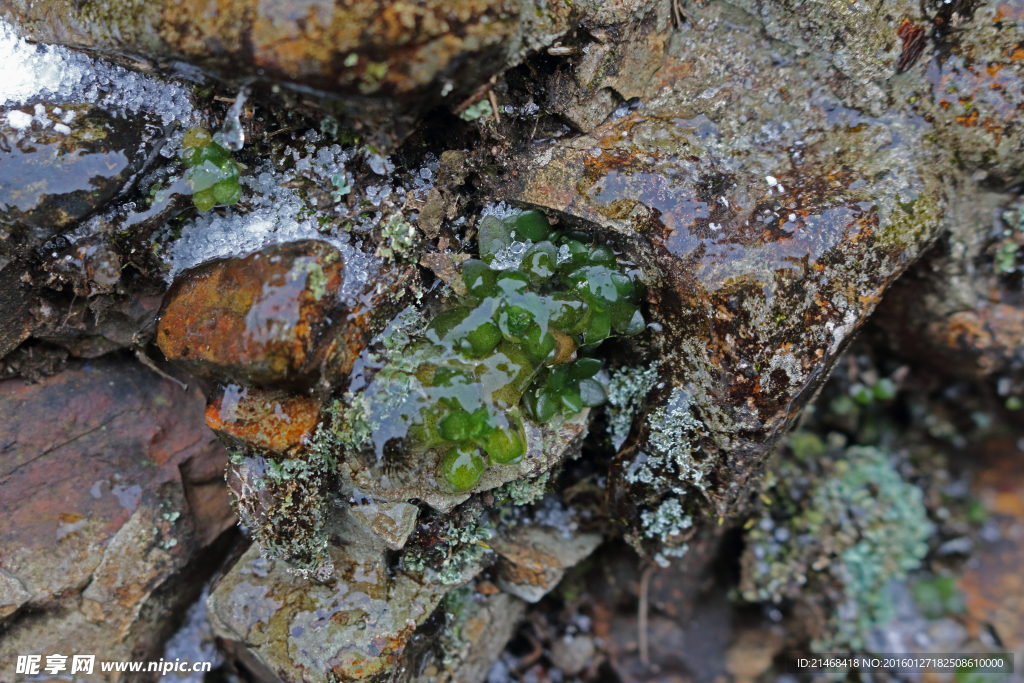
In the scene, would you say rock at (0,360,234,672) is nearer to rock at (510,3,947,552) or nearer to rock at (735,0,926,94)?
rock at (510,3,947,552)

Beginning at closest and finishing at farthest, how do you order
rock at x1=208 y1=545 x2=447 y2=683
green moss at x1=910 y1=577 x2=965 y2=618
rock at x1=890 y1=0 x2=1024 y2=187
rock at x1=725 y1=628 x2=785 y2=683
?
rock at x1=890 y1=0 x2=1024 y2=187
rock at x1=208 y1=545 x2=447 y2=683
rock at x1=725 y1=628 x2=785 y2=683
green moss at x1=910 y1=577 x2=965 y2=618

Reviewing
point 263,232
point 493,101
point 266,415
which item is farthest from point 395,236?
point 266,415

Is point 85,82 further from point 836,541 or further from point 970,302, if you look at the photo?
point 836,541

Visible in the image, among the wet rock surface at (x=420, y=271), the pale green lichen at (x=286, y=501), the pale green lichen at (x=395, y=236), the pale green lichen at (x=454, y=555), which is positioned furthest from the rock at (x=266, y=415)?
the pale green lichen at (x=454, y=555)

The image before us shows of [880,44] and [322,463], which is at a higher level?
[880,44]

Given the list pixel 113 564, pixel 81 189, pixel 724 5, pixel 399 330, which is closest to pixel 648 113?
pixel 724 5

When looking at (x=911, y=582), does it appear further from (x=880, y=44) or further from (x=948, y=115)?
(x=880, y=44)

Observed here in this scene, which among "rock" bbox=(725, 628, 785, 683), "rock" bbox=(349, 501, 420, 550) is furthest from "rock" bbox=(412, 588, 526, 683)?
"rock" bbox=(725, 628, 785, 683)
